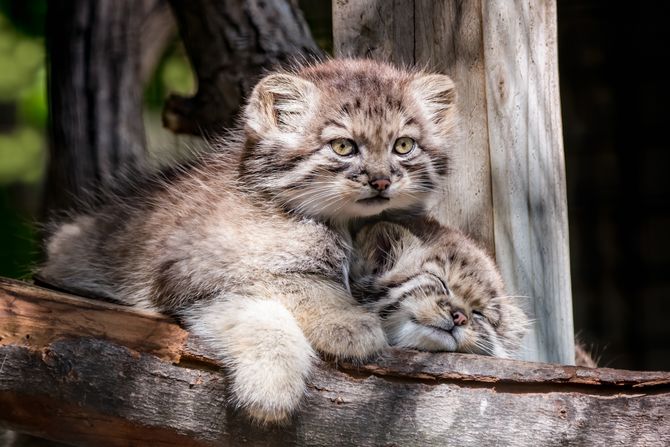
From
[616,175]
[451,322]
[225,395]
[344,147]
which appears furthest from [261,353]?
[616,175]

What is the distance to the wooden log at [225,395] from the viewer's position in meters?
3.26

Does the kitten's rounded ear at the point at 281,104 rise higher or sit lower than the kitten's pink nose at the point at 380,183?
higher

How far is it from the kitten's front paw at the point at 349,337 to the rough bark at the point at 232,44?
2040 mm

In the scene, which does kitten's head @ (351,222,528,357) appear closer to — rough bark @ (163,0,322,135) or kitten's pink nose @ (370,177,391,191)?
kitten's pink nose @ (370,177,391,191)

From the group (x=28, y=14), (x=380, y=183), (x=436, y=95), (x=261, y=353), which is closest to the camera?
(x=261, y=353)

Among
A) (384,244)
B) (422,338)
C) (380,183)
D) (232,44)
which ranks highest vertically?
(232,44)

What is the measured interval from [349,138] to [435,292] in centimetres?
67

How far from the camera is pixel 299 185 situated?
12.6 ft

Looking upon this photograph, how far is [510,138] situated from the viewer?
407 centimetres

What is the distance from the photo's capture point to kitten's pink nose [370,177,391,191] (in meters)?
3.68

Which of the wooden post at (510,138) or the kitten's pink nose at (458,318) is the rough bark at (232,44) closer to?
the wooden post at (510,138)

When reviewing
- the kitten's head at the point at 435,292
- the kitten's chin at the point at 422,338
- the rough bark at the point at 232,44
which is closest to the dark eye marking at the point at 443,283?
the kitten's head at the point at 435,292

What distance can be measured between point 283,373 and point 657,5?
253 inches

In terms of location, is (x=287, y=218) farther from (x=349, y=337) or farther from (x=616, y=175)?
(x=616, y=175)
